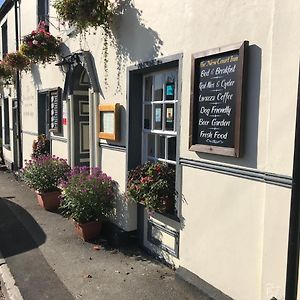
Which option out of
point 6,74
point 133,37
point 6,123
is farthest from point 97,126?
point 6,123

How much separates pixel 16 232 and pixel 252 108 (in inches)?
187

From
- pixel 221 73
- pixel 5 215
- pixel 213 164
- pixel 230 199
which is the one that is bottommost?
pixel 5 215

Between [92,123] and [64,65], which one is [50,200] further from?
[64,65]

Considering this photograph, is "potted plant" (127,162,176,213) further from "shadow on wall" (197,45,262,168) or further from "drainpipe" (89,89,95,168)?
"drainpipe" (89,89,95,168)

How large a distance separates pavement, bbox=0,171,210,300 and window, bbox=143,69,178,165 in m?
1.44

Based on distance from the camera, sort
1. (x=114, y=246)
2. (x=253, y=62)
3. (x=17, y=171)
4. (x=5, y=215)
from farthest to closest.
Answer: (x=17, y=171) → (x=5, y=215) → (x=114, y=246) → (x=253, y=62)

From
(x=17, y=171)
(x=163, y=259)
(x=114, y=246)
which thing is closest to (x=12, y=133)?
(x=17, y=171)

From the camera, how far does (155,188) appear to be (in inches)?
176

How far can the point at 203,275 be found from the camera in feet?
13.0

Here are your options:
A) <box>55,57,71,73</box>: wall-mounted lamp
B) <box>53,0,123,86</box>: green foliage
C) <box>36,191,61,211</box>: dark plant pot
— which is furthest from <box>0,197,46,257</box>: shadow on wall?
<box>53,0,123,86</box>: green foliage

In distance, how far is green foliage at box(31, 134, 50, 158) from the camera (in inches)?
367

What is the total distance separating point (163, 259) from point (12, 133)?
31.5 feet

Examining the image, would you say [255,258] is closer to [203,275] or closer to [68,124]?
[203,275]

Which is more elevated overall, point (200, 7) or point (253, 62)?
point (200, 7)
